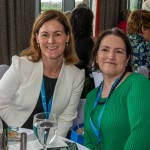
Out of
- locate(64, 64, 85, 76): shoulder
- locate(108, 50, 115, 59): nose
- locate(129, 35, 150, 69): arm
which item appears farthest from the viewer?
locate(129, 35, 150, 69): arm

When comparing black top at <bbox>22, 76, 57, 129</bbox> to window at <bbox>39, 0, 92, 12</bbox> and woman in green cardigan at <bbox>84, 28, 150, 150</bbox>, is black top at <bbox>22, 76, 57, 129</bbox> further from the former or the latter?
window at <bbox>39, 0, 92, 12</bbox>

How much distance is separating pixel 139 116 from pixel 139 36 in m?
2.21

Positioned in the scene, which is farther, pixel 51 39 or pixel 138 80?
pixel 51 39

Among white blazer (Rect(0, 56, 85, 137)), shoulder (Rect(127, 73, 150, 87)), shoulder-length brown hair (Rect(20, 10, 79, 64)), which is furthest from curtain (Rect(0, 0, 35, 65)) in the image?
shoulder (Rect(127, 73, 150, 87))

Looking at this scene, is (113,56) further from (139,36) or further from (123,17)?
(123,17)

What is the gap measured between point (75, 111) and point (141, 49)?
178cm

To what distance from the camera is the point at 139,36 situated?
3.51 m

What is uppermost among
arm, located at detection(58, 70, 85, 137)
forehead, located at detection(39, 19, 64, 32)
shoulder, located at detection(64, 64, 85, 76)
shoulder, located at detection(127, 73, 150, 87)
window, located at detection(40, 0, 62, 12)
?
window, located at detection(40, 0, 62, 12)

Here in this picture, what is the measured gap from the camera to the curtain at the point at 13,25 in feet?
12.1

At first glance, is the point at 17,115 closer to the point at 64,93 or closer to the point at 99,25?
the point at 64,93

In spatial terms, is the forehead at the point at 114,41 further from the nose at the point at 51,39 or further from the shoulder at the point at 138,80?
the nose at the point at 51,39

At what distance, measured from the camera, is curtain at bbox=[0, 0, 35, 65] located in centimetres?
368

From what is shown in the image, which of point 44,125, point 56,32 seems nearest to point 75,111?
point 56,32

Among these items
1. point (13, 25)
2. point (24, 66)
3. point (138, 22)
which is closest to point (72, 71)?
point (24, 66)
